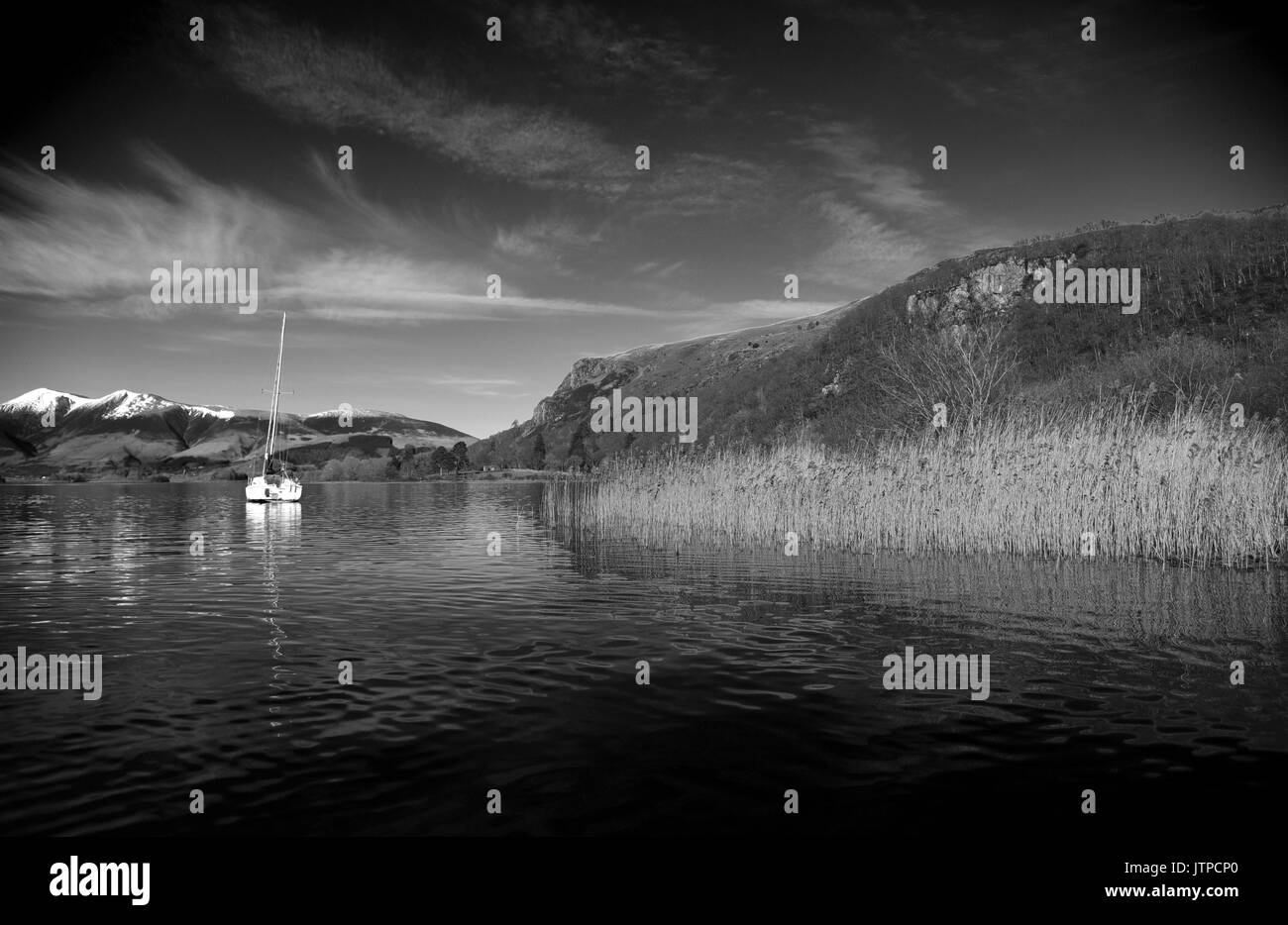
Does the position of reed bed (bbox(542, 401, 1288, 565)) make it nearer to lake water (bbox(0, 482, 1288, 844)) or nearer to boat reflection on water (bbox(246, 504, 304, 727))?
lake water (bbox(0, 482, 1288, 844))

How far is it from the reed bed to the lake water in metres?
2.64

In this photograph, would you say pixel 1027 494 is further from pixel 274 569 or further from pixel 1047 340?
pixel 1047 340

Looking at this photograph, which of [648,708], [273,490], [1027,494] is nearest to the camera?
[648,708]

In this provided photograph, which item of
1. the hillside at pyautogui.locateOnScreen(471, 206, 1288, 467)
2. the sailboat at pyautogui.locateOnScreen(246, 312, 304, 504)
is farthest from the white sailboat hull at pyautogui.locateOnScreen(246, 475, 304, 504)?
the hillside at pyautogui.locateOnScreen(471, 206, 1288, 467)

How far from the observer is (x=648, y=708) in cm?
879

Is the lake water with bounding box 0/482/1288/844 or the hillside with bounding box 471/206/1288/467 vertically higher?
the hillside with bounding box 471/206/1288/467

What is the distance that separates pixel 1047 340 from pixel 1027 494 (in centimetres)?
6781

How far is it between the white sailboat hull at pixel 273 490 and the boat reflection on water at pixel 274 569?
15.1 meters

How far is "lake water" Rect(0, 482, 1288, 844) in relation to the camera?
6207 mm

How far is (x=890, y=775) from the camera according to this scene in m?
6.78

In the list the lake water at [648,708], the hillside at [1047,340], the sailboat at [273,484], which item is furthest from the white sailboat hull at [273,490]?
the lake water at [648,708]

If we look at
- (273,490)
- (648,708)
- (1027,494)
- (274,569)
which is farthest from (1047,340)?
(648,708)

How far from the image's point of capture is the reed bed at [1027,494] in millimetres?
19688
